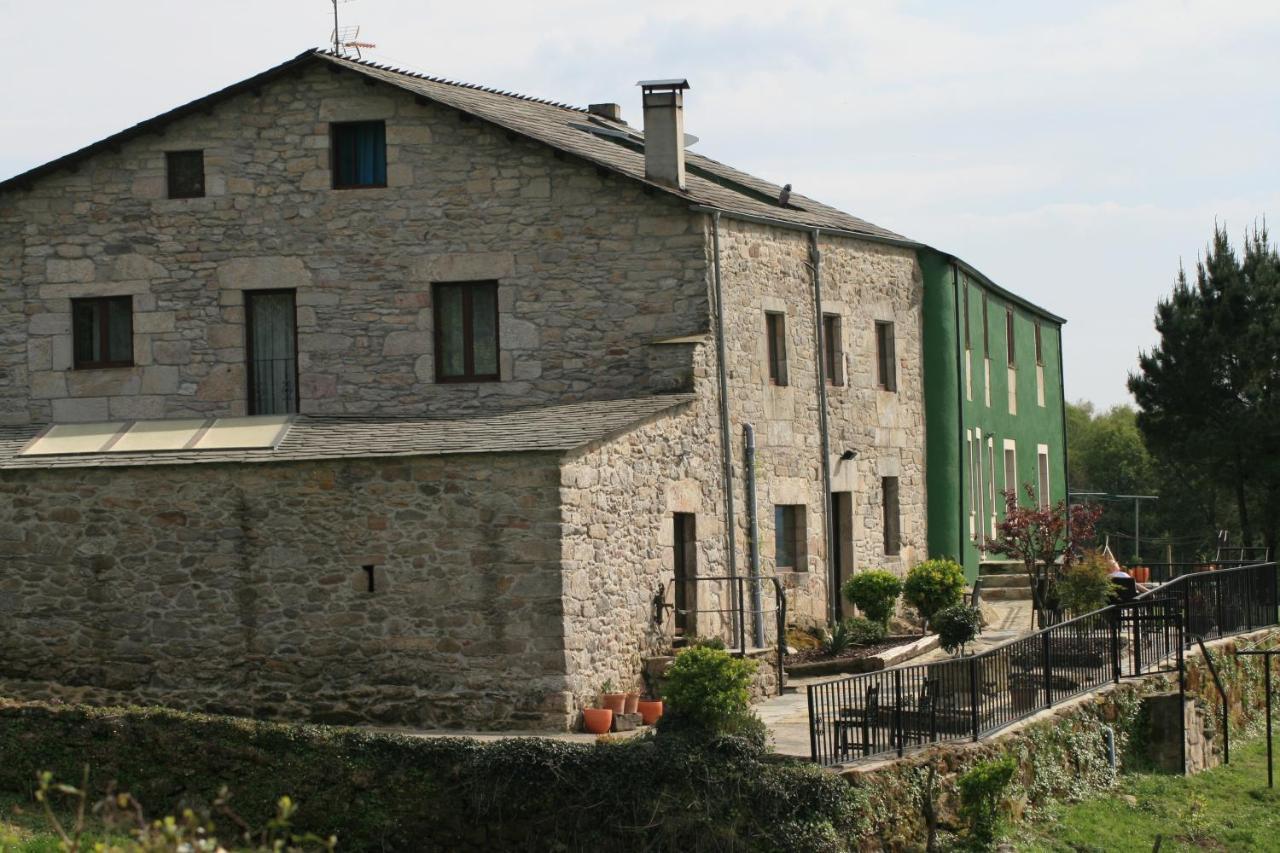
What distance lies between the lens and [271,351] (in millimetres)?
24359

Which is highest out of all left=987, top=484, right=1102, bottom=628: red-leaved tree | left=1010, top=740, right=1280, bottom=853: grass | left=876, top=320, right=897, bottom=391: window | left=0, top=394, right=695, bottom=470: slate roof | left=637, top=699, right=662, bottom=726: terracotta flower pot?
left=876, top=320, right=897, bottom=391: window

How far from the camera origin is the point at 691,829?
54.6 feet

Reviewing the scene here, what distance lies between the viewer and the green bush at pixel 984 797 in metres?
17.3

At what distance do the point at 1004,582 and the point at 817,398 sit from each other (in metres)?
6.66

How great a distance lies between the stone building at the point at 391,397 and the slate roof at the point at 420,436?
79mm

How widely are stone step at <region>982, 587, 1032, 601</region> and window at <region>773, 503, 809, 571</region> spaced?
6182mm

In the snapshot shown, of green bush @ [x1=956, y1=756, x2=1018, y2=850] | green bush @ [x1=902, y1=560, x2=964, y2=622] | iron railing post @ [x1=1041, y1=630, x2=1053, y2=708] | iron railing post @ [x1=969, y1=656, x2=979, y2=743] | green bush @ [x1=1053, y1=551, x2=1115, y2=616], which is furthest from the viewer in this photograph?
green bush @ [x1=902, y1=560, x2=964, y2=622]

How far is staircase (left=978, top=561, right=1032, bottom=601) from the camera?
3023 cm

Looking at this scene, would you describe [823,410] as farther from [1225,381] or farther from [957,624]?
[1225,381]

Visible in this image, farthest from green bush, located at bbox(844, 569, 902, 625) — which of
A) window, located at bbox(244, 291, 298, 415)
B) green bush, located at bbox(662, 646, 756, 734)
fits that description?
window, located at bbox(244, 291, 298, 415)

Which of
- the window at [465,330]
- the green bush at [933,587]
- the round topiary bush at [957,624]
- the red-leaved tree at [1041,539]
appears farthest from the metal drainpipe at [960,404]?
the window at [465,330]

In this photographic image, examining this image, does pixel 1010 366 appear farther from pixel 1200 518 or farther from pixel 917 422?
pixel 1200 518

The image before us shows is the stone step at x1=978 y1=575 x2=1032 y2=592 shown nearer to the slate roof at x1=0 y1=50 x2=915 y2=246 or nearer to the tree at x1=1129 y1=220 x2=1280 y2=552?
the slate roof at x1=0 y1=50 x2=915 y2=246

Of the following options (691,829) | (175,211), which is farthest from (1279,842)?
(175,211)
